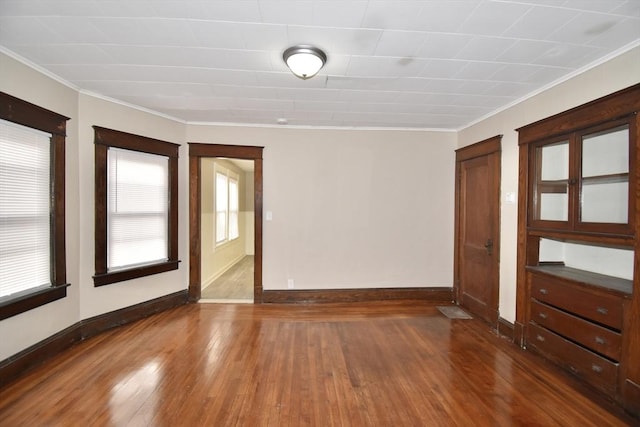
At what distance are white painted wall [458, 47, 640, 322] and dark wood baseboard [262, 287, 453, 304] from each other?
3.43 feet

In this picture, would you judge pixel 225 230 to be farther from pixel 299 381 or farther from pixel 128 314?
pixel 299 381

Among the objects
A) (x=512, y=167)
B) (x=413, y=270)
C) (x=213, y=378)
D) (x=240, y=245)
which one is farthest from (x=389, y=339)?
(x=240, y=245)

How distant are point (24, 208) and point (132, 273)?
127 centimetres

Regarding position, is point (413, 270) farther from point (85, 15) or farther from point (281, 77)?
point (85, 15)

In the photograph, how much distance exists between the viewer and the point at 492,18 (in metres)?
1.74

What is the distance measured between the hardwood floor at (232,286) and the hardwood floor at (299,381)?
98 centimetres

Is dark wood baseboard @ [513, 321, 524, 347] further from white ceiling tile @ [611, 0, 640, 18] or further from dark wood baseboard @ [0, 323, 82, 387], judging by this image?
dark wood baseboard @ [0, 323, 82, 387]

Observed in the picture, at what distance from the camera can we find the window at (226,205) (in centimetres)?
570

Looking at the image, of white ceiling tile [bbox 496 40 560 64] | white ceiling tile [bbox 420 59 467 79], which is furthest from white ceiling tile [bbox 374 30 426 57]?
white ceiling tile [bbox 496 40 560 64]

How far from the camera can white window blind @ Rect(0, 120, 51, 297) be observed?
7.20 ft

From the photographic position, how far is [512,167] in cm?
308

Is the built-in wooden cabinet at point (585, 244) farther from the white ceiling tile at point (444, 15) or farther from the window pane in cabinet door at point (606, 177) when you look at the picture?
the white ceiling tile at point (444, 15)

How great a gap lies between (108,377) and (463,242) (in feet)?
14.3

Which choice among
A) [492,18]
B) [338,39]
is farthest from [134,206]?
[492,18]
